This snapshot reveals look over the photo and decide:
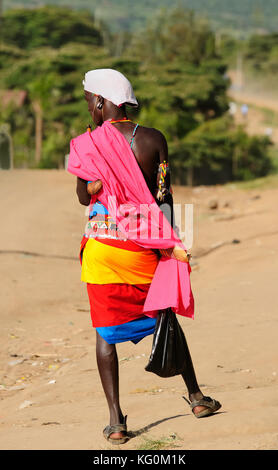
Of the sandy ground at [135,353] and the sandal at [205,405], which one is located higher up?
the sandal at [205,405]

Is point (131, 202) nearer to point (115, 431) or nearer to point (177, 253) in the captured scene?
point (177, 253)

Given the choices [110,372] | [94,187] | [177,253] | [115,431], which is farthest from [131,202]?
[115,431]

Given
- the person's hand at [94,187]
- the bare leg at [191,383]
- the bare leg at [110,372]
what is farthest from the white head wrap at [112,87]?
the bare leg at [191,383]

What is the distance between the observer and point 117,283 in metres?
3.60

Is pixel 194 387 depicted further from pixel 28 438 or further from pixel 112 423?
pixel 28 438

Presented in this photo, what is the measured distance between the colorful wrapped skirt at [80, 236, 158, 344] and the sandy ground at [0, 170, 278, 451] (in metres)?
0.55

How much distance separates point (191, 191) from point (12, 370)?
16.4m

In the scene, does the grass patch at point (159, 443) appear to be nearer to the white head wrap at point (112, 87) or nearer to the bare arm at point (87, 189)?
the bare arm at point (87, 189)

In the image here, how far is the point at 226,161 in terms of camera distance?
2792 cm

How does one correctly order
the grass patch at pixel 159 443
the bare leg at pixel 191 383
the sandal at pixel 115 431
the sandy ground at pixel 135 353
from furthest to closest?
the bare leg at pixel 191 383
the sandy ground at pixel 135 353
the sandal at pixel 115 431
the grass patch at pixel 159 443

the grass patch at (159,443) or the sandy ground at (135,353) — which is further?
the sandy ground at (135,353)

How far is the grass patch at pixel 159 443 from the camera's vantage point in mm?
3385

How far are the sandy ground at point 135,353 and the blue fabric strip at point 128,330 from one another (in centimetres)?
47

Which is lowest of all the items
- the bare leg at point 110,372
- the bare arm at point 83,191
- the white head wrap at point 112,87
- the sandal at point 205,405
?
the sandal at point 205,405
